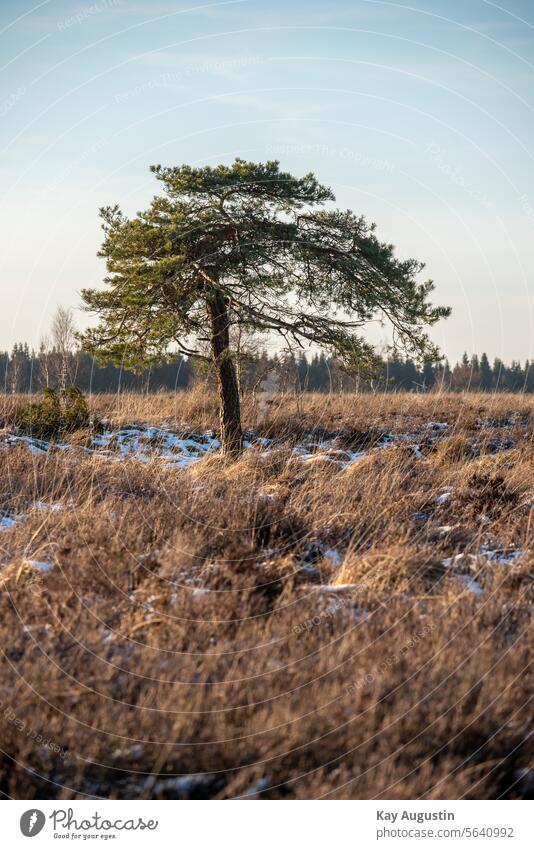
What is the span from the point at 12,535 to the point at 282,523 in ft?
8.11

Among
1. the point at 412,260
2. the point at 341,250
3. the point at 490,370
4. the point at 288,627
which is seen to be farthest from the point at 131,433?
the point at 490,370

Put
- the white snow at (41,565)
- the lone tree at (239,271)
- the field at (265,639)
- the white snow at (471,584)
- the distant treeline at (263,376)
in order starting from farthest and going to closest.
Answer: the distant treeline at (263,376) < the lone tree at (239,271) < the white snow at (41,565) < the white snow at (471,584) < the field at (265,639)

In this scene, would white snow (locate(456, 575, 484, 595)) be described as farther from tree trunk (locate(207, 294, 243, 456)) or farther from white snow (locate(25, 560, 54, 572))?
tree trunk (locate(207, 294, 243, 456))

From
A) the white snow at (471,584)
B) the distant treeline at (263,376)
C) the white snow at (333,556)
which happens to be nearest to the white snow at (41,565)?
the white snow at (333,556)

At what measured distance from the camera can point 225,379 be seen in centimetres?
1229

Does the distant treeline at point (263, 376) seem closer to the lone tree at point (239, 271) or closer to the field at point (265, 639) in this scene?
the lone tree at point (239, 271)

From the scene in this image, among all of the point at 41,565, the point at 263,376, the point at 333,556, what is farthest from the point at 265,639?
the point at 263,376

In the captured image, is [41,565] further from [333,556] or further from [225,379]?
[225,379]

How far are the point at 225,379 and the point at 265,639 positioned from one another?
28.1 ft

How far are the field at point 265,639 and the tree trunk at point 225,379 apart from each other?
4.09m

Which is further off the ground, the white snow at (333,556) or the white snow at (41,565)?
the white snow at (333,556)

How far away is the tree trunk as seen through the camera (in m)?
12.0

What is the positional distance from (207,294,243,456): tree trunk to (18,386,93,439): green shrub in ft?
8.53

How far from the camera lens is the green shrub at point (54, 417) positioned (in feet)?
40.1
